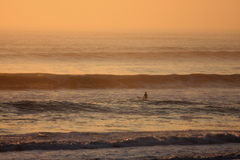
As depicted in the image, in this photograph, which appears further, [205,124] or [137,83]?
[137,83]

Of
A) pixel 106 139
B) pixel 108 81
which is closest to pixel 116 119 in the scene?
pixel 106 139

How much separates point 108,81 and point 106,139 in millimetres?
20261

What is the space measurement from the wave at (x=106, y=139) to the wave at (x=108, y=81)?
16896 mm

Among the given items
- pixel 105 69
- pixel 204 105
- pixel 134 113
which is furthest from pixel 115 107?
pixel 105 69

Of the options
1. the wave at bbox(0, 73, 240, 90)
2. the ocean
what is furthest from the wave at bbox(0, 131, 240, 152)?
the wave at bbox(0, 73, 240, 90)

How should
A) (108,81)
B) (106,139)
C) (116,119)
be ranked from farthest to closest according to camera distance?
1. (108,81)
2. (116,119)
3. (106,139)

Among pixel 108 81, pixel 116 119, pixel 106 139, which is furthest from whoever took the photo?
pixel 108 81

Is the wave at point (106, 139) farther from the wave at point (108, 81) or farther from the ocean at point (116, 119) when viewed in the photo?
the wave at point (108, 81)

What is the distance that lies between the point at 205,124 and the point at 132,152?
593 cm

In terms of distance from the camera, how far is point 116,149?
1454cm

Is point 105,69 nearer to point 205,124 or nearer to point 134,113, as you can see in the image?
point 134,113

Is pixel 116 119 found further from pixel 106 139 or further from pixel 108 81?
pixel 108 81

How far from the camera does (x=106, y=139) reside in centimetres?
1551

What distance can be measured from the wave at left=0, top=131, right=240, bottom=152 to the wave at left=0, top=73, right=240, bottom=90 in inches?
665
